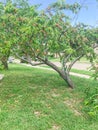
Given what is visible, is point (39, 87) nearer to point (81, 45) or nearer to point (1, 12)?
point (81, 45)

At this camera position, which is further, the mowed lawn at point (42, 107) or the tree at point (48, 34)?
the tree at point (48, 34)

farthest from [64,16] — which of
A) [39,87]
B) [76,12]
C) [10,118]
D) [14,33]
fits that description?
[10,118]

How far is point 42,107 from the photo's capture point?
10.3 metres

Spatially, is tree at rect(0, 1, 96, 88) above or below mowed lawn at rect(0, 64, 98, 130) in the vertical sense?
above

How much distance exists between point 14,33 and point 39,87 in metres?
2.62

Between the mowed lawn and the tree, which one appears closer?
the mowed lawn

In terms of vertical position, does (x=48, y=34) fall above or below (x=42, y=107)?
above

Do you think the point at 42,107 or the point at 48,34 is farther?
the point at 48,34

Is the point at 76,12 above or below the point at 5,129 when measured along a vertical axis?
above

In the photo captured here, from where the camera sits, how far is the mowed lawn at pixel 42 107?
908cm

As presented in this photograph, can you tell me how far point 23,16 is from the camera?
11508mm

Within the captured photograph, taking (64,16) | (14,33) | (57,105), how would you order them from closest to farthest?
(57,105) → (14,33) → (64,16)

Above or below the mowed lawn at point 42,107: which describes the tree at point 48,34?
above

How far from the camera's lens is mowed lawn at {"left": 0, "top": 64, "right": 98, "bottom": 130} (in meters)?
9.08
